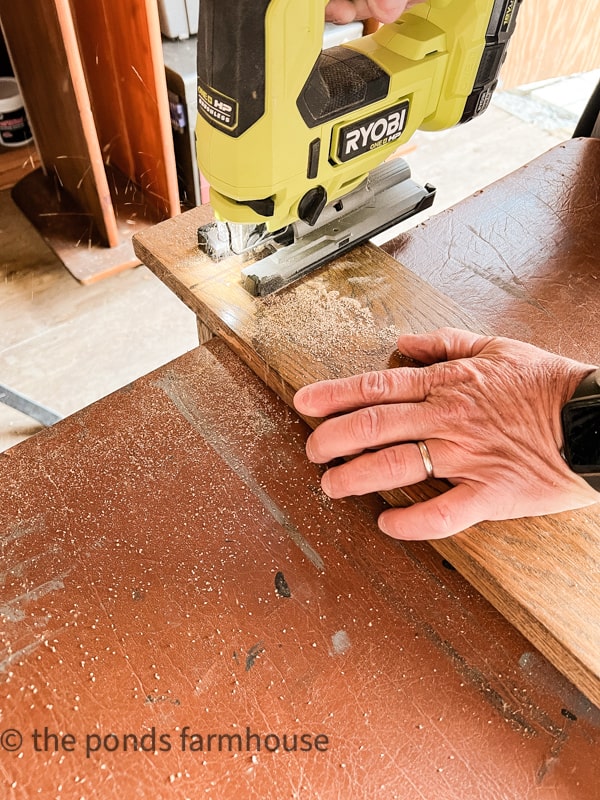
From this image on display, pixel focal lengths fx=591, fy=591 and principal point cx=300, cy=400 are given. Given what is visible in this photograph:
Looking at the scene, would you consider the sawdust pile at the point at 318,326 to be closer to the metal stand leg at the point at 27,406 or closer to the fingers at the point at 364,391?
the fingers at the point at 364,391

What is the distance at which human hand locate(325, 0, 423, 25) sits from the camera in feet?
3.06

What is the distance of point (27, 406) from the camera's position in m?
2.00

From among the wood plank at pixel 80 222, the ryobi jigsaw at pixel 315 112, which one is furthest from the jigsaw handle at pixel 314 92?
the wood plank at pixel 80 222

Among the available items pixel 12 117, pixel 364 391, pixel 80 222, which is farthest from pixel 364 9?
pixel 12 117

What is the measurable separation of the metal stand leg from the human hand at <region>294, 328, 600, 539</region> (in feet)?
4.56

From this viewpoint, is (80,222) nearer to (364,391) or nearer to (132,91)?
(132,91)

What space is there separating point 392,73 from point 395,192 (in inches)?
12.0

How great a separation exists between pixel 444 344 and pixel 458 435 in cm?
20

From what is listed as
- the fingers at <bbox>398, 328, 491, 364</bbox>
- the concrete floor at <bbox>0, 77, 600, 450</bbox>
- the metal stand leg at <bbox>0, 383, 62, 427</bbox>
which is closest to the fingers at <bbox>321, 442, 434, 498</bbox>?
the fingers at <bbox>398, 328, 491, 364</bbox>

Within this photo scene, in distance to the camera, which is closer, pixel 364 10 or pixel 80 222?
pixel 364 10

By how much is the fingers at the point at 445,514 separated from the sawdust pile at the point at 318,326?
1.03ft

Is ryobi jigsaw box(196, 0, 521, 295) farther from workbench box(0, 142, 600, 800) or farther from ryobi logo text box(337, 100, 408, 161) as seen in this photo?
workbench box(0, 142, 600, 800)

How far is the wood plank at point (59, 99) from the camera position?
6.74 ft

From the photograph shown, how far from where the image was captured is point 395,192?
1.29 m
